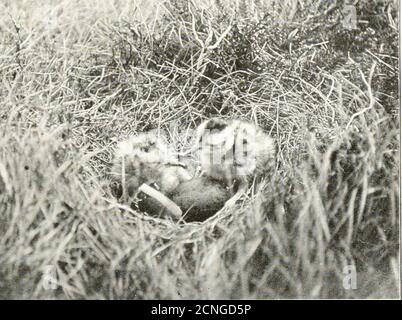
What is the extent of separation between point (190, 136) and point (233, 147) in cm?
14

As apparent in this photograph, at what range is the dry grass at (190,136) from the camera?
1425mm

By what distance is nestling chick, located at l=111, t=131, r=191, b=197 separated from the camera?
144 centimetres

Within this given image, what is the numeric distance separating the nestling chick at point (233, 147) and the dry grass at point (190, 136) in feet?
0.12

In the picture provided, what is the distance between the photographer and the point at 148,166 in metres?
1.44

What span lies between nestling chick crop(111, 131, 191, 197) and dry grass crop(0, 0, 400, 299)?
4 cm

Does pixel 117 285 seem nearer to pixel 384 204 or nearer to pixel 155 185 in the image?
pixel 155 185

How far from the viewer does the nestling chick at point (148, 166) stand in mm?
1438

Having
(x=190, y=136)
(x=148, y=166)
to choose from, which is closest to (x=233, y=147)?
(x=190, y=136)

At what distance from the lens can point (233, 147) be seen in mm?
1441

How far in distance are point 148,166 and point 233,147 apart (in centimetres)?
28

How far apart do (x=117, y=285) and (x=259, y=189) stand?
1.80ft

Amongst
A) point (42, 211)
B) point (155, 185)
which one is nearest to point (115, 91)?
point (155, 185)

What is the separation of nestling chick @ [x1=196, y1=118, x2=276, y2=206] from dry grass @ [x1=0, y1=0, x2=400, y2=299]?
0.12ft

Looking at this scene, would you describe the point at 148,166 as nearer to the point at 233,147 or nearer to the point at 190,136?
the point at 190,136
